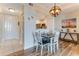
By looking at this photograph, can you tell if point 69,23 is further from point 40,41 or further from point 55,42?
point 40,41

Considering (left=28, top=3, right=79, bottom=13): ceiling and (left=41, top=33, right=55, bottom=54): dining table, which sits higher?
(left=28, top=3, right=79, bottom=13): ceiling

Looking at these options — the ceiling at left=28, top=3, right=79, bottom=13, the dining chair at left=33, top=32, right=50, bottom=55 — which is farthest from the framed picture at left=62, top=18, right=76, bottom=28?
the dining chair at left=33, top=32, right=50, bottom=55

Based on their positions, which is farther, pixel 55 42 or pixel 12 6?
pixel 55 42

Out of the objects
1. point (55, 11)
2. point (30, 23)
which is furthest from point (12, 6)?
point (55, 11)

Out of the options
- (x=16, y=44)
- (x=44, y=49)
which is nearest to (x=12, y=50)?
(x=16, y=44)

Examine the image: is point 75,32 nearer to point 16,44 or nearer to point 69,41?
point 69,41

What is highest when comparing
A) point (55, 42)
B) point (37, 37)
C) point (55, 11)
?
point (55, 11)

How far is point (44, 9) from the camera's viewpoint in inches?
80.2

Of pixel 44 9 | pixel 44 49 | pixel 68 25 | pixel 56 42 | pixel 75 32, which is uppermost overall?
pixel 44 9

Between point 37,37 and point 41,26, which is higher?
point 41,26

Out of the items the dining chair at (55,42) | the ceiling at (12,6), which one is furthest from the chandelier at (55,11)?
the ceiling at (12,6)

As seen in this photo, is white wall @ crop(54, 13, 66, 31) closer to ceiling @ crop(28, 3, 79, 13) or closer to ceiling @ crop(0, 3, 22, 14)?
ceiling @ crop(28, 3, 79, 13)

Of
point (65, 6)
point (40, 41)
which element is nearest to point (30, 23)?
point (40, 41)

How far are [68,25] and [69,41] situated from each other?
0.31 m
